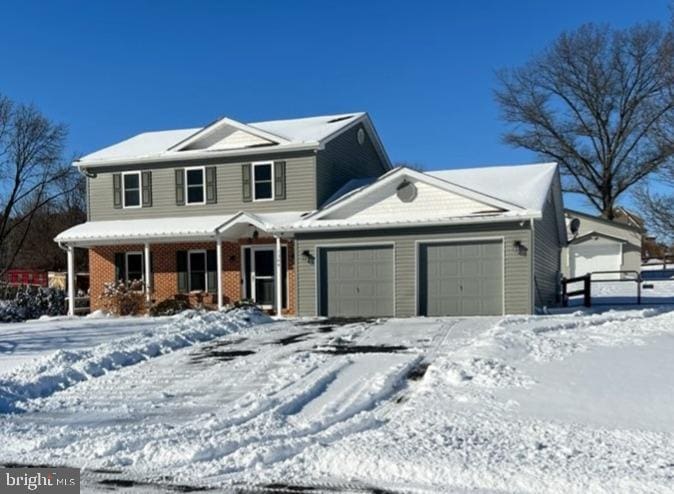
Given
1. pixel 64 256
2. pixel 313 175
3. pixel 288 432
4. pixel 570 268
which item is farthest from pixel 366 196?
pixel 64 256

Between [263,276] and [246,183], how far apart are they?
3.05 meters

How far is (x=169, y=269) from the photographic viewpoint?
21.8 metres

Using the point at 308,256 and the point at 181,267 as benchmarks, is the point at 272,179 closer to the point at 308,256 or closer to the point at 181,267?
the point at 308,256

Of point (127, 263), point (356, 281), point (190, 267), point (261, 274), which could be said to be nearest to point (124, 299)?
point (127, 263)

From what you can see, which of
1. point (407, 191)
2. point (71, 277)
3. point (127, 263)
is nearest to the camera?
point (407, 191)

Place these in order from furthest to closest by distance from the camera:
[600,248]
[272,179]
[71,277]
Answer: [600,248], [71,277], [272,179]

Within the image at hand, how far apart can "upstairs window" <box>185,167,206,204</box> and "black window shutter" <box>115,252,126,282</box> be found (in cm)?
313

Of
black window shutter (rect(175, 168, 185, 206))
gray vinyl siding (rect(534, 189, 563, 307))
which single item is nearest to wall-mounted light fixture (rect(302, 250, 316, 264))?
black window shutter (rect(175, 168, 185, 206))

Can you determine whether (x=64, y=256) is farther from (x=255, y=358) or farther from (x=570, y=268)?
(x=255, y=358)

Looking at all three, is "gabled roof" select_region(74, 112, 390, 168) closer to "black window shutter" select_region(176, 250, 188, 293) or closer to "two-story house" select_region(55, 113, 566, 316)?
"two-story house" select_region(55, 113, 566, 316)

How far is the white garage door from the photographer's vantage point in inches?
1427

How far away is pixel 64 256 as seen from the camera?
45.5m

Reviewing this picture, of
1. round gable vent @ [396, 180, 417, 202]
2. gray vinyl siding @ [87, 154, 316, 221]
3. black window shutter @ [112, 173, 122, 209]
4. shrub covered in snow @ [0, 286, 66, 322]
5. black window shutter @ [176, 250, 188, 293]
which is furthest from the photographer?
shrub covered in snow @ [0, 286, 66, 322]

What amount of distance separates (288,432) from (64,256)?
42937 millimetres
